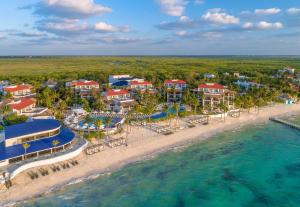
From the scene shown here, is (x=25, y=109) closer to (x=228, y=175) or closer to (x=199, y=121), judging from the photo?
(x=199, y=121)

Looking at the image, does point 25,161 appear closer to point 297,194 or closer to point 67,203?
point 67,203

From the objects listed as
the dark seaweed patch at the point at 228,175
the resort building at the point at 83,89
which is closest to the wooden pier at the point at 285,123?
the dark seaweed patch at the point at 228,175

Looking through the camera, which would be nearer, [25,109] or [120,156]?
[120,156]

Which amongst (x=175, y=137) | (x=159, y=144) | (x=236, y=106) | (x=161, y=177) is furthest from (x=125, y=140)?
(x=236, y=106)

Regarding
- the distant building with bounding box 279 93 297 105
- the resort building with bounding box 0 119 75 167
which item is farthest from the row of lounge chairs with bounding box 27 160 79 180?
the distant building with bounding box 279 93 297 105

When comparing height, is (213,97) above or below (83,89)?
below

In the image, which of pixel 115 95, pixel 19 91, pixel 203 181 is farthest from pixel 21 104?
pixel 203 181

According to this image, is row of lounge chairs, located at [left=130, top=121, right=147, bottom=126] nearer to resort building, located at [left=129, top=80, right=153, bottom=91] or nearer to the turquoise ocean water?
the turquoise ocean water
